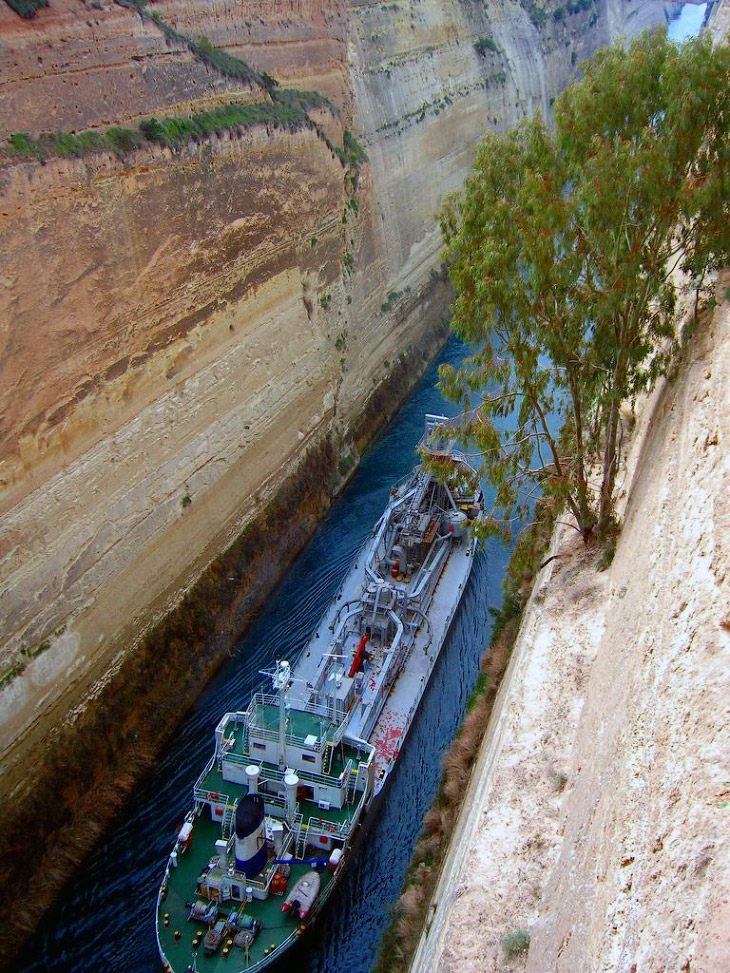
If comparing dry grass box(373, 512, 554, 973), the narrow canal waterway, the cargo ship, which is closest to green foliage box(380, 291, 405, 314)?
the narrow canal waterway

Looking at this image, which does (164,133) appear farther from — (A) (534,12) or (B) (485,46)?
(A) (534,12)

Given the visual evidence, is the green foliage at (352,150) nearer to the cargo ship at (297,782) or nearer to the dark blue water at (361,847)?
the dark blue water at (361,847)

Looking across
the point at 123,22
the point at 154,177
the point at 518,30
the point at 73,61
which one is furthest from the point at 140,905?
the point at 518,30

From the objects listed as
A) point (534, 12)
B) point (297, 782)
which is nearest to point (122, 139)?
point (297, 782)

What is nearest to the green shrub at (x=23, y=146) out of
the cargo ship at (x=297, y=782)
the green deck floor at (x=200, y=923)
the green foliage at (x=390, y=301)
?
the cargo ship at (x=297, y=782)

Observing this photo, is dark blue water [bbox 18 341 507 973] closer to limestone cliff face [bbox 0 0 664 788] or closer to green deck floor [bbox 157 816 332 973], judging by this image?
green deck floor [bbox 157 816 332 973]

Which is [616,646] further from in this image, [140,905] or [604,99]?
[140,905]

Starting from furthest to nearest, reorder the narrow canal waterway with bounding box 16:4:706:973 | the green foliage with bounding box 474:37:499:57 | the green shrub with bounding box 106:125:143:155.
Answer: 1. the green foliage with bounding box 474:37:499:57
2. the green shrub with bounding box 106:125:143:155
3. the narrow canal waterway with bounding box 16:4:706:973

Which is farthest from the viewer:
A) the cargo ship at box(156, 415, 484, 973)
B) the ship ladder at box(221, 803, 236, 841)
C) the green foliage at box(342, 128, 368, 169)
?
the green foliage at box(342, 128, 368, 169)
